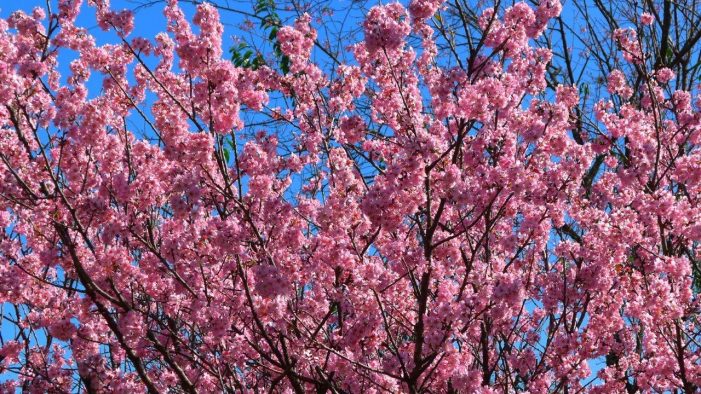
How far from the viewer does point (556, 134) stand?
6180 millimetres

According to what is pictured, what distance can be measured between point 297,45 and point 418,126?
168cm

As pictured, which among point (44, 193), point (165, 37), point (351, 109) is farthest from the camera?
point (351, 109)

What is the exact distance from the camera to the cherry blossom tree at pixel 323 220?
18.1 feet

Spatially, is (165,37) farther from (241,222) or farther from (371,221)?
(371,221)

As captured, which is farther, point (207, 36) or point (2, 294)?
point (2, 294)

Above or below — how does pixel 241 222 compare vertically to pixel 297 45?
below

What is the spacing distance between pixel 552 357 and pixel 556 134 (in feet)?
6.09

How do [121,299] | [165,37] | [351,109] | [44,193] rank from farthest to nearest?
[351,109] < [165,37] < [44,193] < [121,299]

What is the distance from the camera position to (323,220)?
18.8 feet

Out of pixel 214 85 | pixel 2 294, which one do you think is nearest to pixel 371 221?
pixel 214 85

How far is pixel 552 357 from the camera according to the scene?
6398mm

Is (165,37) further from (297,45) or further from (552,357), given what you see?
(552,357)

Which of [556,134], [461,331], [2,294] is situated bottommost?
[461,331]

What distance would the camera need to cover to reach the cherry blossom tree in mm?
5520
